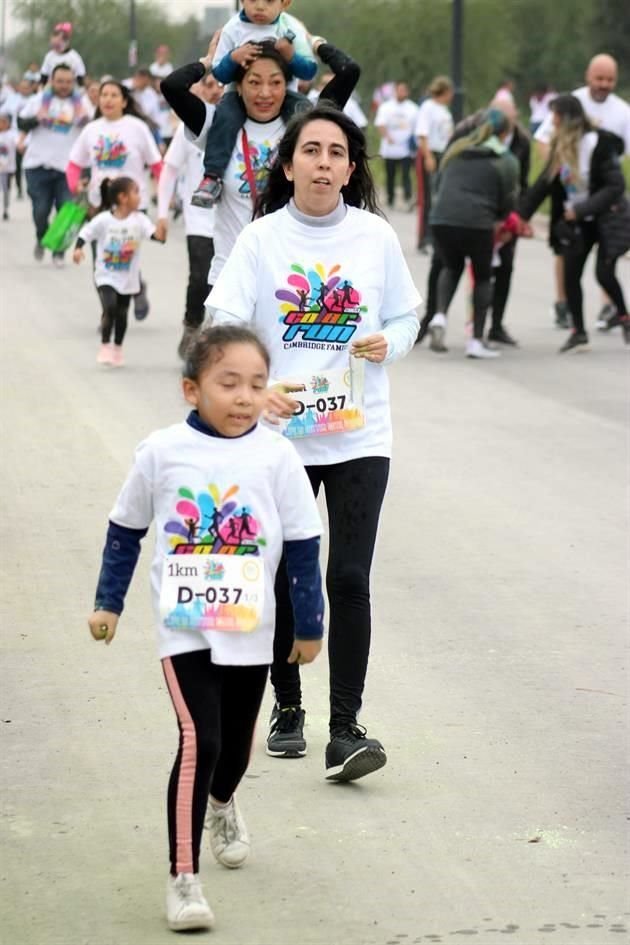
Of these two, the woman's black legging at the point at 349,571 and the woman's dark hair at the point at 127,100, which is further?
the woman's dark hair at the point at 127,100

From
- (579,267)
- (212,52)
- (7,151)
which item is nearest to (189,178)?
(579,267)

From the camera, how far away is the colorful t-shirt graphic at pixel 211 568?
4.81 m

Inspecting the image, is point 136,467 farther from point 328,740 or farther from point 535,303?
point 535,303

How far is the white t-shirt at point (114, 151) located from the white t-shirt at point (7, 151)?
1433 cm

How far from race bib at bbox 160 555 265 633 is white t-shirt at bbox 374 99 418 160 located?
27.6m

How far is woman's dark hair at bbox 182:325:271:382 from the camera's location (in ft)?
15.9

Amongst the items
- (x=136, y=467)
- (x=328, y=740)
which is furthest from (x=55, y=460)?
(x=136, y=467)

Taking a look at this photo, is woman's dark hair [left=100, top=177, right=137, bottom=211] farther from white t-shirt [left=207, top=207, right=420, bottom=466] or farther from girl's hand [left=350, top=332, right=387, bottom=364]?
girl's hand [left=350, top=332, right=387, bottom=364]

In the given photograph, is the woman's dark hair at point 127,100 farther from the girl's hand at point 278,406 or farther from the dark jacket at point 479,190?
the girl's hand at point 278,406

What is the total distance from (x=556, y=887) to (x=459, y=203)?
33.5ft

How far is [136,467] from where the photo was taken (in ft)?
16.0

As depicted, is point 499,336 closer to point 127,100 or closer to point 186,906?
point 127,100

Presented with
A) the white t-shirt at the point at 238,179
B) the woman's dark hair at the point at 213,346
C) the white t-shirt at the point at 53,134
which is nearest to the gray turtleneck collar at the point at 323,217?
the woman's dark hair at the point at 213,346

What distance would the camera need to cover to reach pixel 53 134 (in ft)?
66.7
